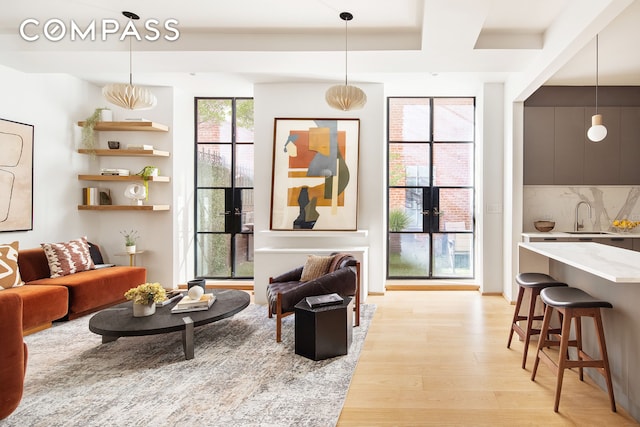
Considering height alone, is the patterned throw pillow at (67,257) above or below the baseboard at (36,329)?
above

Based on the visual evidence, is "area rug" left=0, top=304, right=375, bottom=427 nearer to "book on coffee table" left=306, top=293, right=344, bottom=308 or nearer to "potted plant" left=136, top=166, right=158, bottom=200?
"book on coffee table" left=306, top=293, right=344, bottom=308

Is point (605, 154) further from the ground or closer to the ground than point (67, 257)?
further from the ground

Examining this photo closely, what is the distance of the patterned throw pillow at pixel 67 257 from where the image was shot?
4321 millimetres

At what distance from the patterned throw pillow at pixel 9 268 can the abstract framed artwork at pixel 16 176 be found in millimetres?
441

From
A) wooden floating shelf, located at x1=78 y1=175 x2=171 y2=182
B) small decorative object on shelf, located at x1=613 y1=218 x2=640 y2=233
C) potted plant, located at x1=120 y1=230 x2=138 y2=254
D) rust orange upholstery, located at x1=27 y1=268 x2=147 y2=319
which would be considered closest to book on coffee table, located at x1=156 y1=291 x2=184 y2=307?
rust orange upholstery, located at x1=27 y1=268 x2=147 y2=319

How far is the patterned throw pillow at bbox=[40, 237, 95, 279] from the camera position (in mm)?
4321

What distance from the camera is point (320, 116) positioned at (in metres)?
5.39

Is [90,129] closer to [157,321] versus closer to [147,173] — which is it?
[147,173]

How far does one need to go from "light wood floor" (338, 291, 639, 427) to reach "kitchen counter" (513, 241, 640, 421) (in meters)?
0.17

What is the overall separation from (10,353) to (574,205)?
612 centimetres

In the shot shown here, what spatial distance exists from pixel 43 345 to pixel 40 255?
1296 millimetres

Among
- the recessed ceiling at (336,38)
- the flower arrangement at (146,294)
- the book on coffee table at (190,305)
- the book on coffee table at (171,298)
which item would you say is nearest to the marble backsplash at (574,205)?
the recessed ceiling at (336,38)

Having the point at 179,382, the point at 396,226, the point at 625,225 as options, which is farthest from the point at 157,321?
the point at 625,225

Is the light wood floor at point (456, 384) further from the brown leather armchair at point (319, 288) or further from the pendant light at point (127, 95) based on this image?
the pendant light at point (127, 95)
